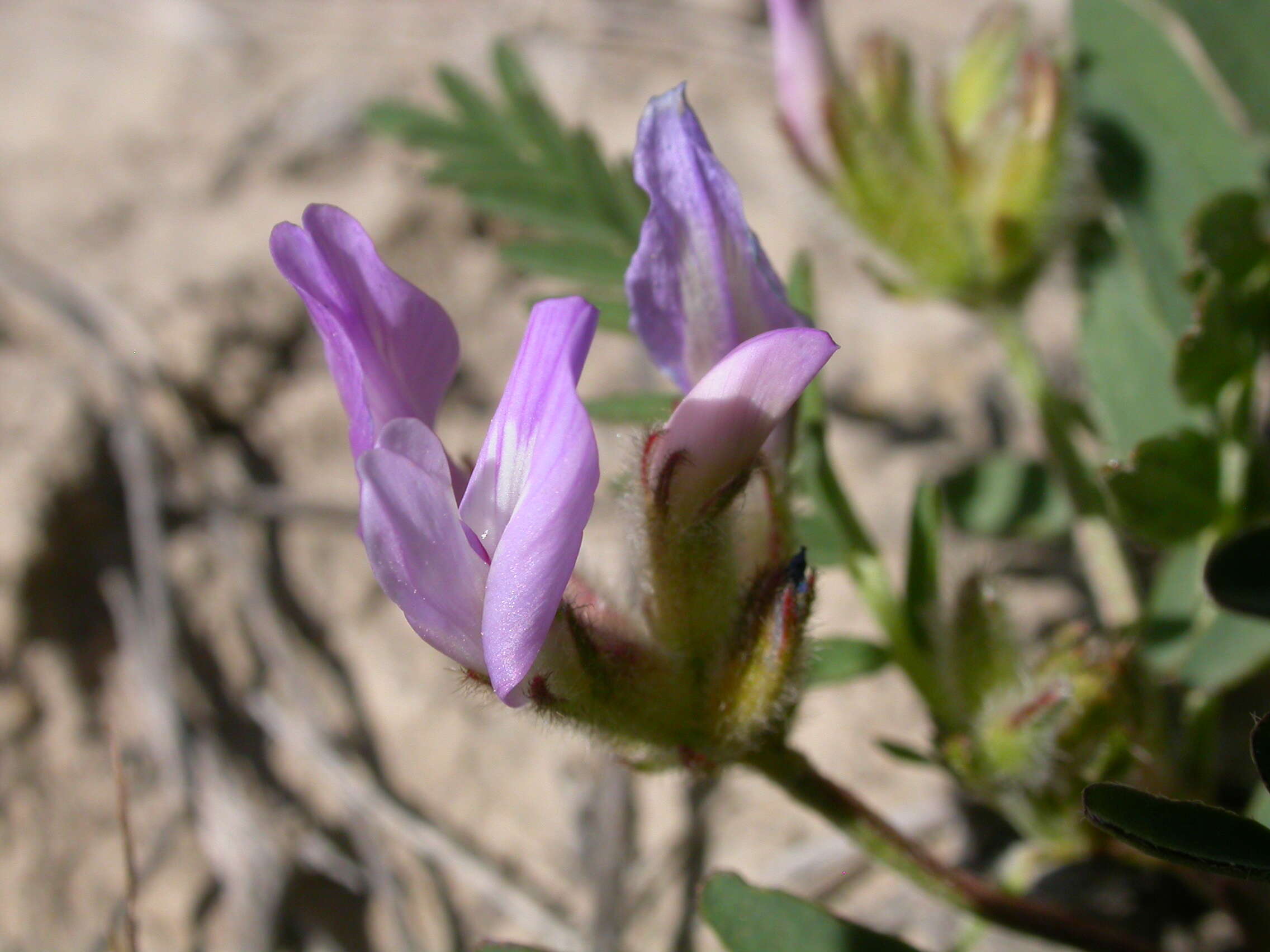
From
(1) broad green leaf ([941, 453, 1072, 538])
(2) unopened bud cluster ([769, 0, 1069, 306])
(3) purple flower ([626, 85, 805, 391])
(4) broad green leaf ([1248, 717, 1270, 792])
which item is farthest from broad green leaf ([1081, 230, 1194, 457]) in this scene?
(3) purple flower ([626, 85, 805, 391])

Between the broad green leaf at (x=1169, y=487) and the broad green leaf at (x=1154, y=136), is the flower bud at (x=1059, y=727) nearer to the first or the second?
the broad green leaf at (x=1169, y=487)

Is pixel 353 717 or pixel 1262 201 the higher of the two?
pixel 1262 201

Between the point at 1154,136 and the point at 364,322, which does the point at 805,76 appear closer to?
the point at 1154,136

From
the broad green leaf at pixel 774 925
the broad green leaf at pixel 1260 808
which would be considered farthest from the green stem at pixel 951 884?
the broad green leaf at pixel 1260 808

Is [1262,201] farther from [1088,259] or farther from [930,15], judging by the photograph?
[930,15]

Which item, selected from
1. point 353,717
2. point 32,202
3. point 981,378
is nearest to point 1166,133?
point 981,378

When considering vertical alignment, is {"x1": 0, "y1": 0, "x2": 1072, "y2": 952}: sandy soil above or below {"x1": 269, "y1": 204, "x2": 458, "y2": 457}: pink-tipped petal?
below

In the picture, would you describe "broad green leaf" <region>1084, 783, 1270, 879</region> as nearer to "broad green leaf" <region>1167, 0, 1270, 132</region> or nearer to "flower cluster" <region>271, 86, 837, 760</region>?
"flower cluster" <region>271, 86, 837, 760</region>
